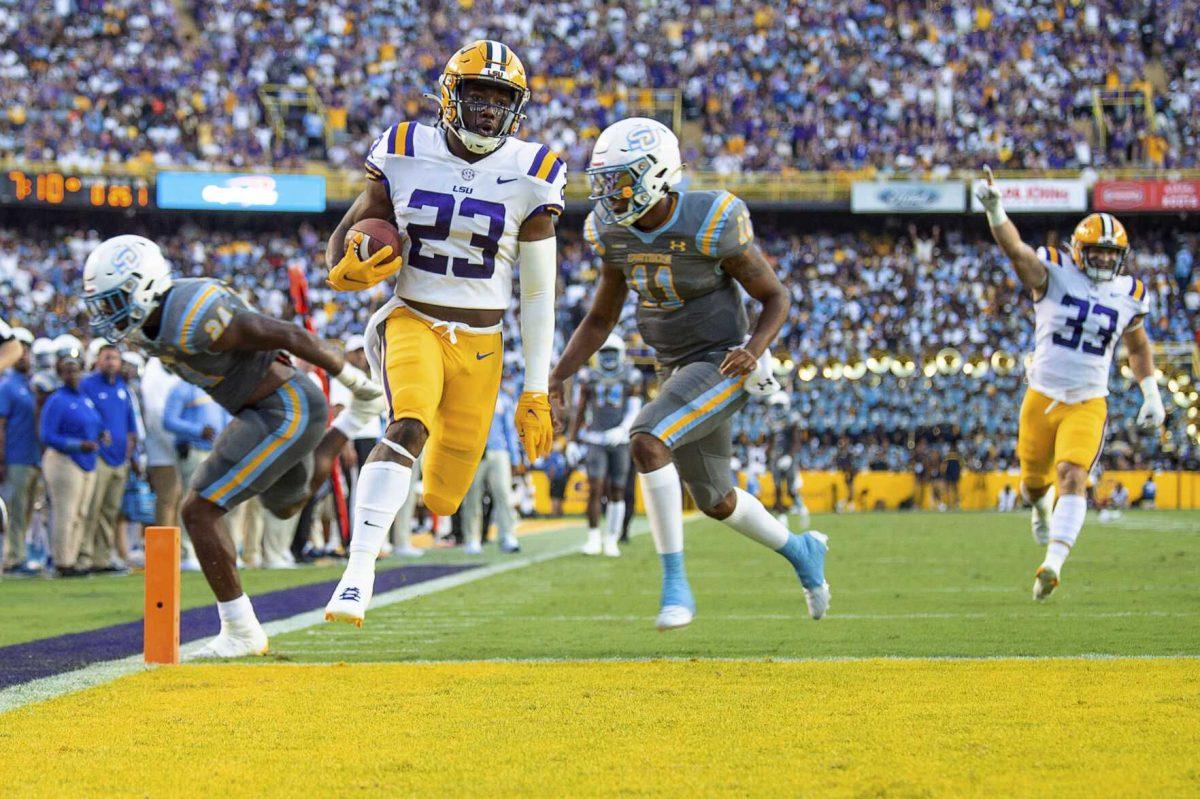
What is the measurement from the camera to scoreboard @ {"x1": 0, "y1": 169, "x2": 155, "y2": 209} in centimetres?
3175

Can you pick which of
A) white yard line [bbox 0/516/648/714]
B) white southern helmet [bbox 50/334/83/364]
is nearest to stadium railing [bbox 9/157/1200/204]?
white southern helmet [bbox 50/334/83/364]

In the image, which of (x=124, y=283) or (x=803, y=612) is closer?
(x=124, y=283)

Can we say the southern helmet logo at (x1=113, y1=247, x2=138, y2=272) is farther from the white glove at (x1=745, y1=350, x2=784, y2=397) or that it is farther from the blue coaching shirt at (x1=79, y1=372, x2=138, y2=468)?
the blue coaching shirt at (x1=79, y1=372, x2=138, y2=468)

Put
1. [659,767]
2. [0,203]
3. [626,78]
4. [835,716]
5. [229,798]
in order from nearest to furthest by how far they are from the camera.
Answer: [229,798]
[659,767]
[835,716]
[0,203]
[626,78]

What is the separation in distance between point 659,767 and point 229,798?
942 mm

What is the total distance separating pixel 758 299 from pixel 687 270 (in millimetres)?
304

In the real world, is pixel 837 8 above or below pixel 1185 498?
above

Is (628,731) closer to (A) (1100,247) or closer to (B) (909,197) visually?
(A) (1100,247)

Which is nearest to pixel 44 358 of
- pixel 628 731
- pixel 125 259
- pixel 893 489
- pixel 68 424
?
pixel 68 424

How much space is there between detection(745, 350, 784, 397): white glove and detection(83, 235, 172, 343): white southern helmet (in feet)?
7.50

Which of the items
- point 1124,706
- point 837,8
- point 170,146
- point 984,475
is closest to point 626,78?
point 837,8

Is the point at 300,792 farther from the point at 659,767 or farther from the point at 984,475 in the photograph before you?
the point at 984,475

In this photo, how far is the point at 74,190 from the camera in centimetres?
3197

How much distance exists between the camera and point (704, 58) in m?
35.4
